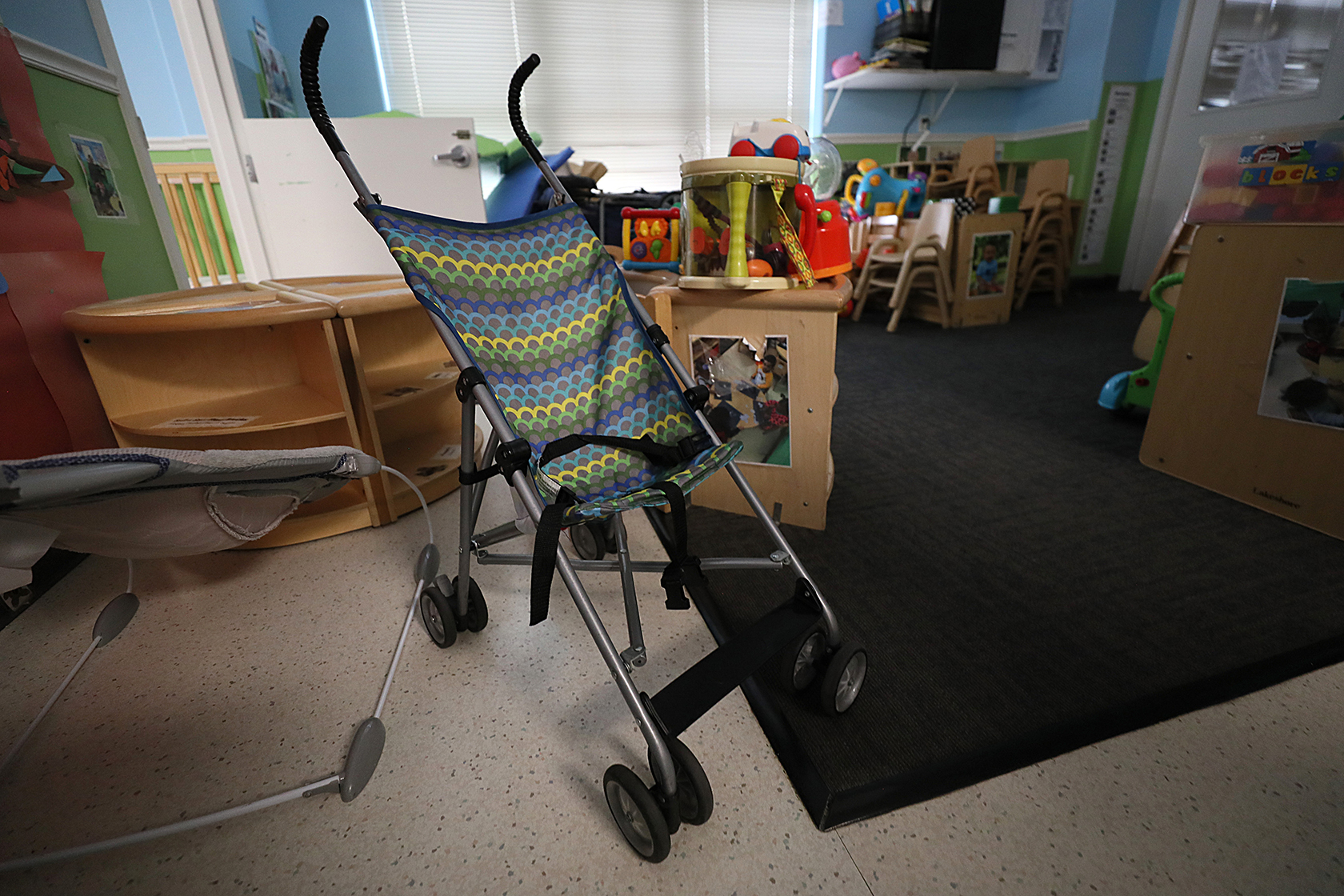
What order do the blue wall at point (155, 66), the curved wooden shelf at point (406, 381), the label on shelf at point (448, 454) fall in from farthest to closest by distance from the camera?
the blue wall at point (155, 66) < the label on shelf at point (448, 454) < the curved wooden shelf at point (406, 381)

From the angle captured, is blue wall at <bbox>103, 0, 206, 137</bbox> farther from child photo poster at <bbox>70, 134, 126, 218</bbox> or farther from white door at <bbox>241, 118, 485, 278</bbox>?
child photo poster at <bbox>70, 134, 126, 218</bbox>

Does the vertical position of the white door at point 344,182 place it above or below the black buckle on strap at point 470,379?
above

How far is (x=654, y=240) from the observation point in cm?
170

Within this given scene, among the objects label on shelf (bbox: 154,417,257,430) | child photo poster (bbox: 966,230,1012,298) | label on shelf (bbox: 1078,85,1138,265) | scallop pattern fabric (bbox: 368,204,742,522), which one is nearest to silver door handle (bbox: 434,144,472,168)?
label on shelf (bbox: 154,417,257,430)

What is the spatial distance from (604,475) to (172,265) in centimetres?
183

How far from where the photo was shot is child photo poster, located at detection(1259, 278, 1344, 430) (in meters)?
1.39

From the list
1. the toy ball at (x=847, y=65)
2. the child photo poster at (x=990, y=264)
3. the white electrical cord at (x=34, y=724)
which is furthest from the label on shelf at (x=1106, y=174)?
the white electrical cord at (x=34, y=724)

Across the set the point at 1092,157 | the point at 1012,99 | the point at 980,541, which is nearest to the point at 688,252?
the point at 980,541

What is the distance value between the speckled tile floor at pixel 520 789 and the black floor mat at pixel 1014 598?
48 millimetres

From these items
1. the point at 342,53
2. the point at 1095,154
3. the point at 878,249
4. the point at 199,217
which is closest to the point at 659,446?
the point at 199,217

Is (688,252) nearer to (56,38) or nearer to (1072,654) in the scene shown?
(1072,654)

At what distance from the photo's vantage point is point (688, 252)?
56.0 inches

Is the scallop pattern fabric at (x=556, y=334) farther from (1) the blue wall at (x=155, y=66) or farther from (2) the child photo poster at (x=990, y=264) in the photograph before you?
(2) the child photo poster at (x=990, y=264)

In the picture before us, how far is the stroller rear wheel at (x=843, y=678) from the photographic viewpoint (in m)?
0.98
